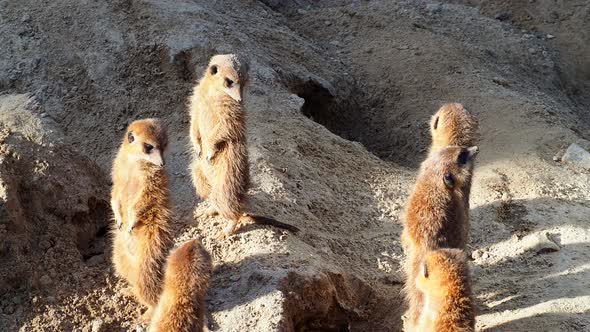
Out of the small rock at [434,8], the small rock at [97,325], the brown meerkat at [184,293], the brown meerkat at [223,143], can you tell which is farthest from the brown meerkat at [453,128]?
the small rock at [434,8]

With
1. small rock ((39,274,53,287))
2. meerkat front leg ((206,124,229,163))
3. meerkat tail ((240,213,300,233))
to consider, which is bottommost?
small rock ((39,274,53,287))

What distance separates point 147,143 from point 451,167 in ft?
6.31

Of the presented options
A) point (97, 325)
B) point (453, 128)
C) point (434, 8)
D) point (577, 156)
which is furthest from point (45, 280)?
point (434, 8)

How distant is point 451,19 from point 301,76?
10.0 ft

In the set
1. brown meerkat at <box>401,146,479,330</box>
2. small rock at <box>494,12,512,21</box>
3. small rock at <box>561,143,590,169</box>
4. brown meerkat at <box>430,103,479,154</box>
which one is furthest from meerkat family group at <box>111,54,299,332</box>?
small rock at <box>494,12,512,21</box>

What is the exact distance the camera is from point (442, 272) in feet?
14.6

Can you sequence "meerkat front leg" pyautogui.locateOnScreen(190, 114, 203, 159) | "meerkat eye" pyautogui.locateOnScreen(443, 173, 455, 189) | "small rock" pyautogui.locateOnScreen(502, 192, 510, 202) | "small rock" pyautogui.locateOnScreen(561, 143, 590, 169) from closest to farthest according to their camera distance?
"meerkat eye" pyautogui.locateOnScreen(443, 173, 455, 189)
"meerkat front leg" pyautogui.locateOnScreen(190, 114, 203, 159)
"small rock" pyautogui.locateOnScreen(502, 192, 510, 202)
"small rock" pyautogui.locateOnScreen(561, 143, 590, 169)

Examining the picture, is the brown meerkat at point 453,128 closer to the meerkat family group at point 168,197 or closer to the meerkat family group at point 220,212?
the meerkat family group at point 220,212

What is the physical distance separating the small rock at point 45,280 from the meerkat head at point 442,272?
2192 mm

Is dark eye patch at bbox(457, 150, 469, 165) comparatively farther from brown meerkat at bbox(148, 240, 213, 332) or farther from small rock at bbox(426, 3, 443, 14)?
small rock at bbox(426, 3, 443, 14)

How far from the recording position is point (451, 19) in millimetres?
10047

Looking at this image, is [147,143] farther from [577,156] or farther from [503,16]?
[503,16]

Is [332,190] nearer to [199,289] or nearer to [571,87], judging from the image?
[199,289]

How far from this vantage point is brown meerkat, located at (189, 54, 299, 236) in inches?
209
